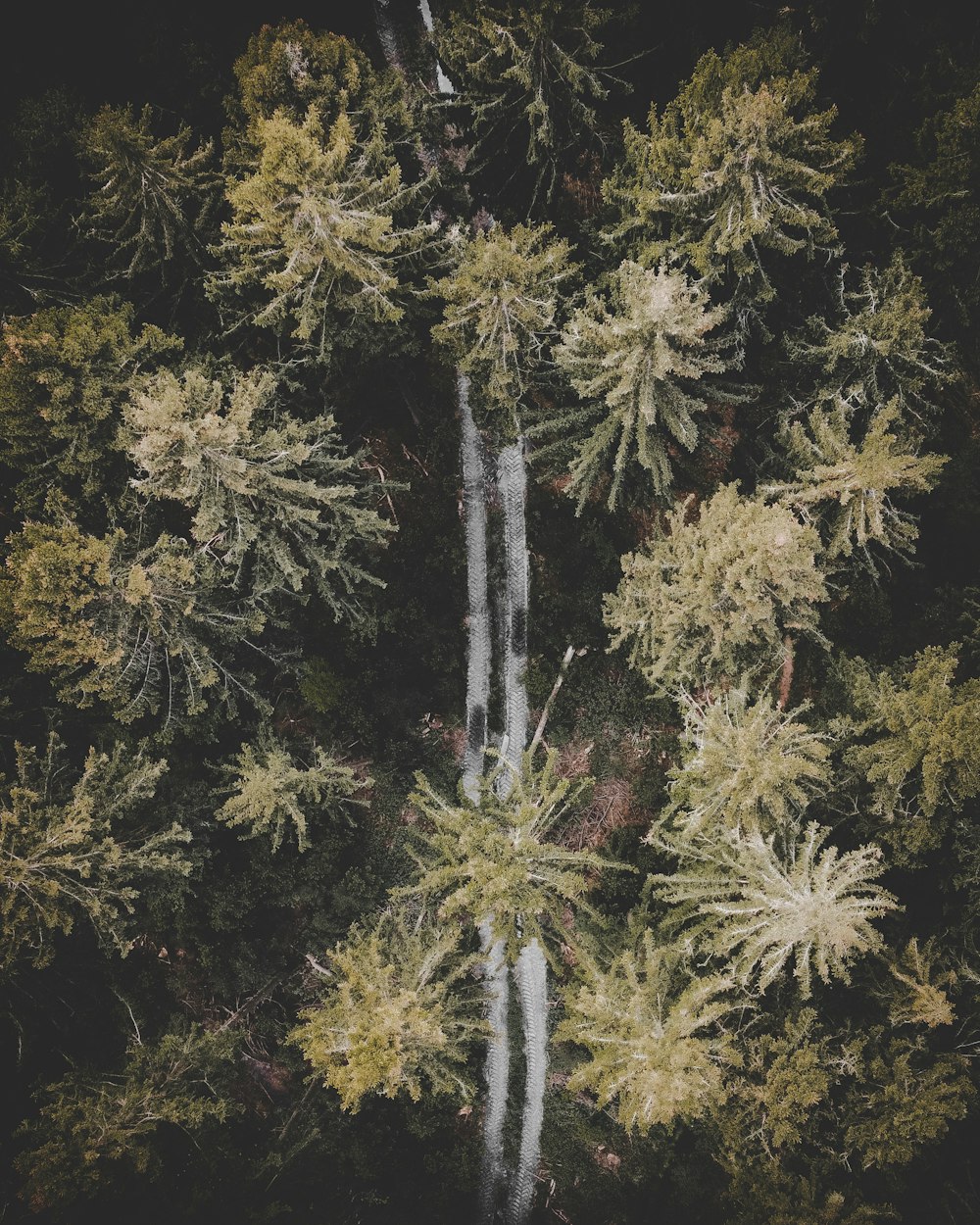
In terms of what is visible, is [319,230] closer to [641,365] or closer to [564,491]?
[641,365]

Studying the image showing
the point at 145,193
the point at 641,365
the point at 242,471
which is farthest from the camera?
the point at 145,193

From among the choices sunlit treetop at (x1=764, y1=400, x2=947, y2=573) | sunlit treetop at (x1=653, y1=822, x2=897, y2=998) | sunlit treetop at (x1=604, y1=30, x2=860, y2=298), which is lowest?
sunlit treetop at (x1=653, y1=822, x2=897, y2=998)

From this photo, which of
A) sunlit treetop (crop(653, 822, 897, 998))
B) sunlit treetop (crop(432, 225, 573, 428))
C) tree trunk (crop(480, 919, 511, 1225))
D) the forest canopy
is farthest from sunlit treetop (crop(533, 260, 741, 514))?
tree trunk (crop(480, 919, 511, 1225))

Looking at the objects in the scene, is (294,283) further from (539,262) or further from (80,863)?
(80,863)

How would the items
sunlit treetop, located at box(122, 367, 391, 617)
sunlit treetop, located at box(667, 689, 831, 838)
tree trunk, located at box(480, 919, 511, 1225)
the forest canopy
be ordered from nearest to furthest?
sunlit treetop, located at box(667, 689, 831, 838)
sunlit treetop, located at box(122, 367, 391, 617)
the forest canopy
tree trunk, located at box(480, 919, 511, 1225)

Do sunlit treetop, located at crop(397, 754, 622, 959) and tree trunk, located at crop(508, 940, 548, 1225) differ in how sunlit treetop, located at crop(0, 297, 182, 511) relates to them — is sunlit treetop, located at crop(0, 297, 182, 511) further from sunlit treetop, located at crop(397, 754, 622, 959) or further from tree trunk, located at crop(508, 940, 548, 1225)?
tree trunk, located at crop(508, 940, 548, 1225)

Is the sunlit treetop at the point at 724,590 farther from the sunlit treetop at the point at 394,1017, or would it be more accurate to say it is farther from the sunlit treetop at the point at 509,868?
the sunlit treetop at the point at 394,1017

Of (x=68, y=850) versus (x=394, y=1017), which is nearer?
(x=394, y=1017)

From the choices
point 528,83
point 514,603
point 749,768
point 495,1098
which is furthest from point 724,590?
point 495,1098

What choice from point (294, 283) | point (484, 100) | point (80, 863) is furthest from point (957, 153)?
point (80, 863)
